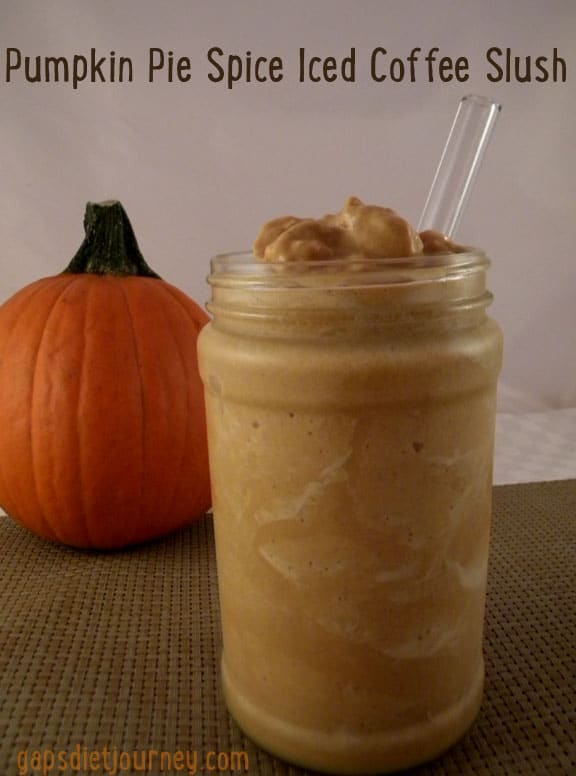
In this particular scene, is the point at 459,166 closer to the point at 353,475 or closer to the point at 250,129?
the point at 353,475

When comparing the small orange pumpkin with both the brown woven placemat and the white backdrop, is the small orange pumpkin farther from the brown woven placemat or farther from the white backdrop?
the white backdrop

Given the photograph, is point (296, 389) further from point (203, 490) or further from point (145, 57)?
point (145, 57)

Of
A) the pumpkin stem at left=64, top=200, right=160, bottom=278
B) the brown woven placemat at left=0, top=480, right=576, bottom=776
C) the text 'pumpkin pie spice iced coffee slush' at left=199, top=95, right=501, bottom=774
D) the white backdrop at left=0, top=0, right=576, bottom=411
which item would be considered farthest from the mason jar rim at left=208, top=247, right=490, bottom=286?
the white backdrop at left=0, top=0, right=576, bottom=411

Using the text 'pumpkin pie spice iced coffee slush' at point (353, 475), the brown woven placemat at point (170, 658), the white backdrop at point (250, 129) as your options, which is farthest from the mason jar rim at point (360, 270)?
the white backdrop at point (250, 129)

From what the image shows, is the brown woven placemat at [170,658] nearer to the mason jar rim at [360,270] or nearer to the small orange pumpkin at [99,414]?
the small orange pumpkin at [99,414]

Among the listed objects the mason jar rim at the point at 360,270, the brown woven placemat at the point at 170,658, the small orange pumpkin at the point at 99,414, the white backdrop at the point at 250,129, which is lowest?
the brown woven placemat at the point at 170,658

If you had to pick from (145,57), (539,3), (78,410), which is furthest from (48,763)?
(539,3)
